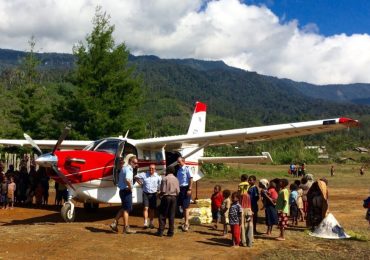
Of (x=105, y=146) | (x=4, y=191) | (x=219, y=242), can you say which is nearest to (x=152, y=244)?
(x=219, y=242)

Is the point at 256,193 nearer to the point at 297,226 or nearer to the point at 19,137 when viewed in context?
the point at 297,226

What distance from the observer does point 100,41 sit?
2675cm

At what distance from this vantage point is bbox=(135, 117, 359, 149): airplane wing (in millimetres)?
12617

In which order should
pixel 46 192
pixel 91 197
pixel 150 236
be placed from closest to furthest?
1. pixel 150 236
2. pixel 91 197
3. pixel 46 192

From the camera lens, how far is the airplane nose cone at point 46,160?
35.3 ft

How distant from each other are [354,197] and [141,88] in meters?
13.8

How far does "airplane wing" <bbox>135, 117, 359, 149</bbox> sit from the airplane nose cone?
324 centimetres

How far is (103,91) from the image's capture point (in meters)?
26.2

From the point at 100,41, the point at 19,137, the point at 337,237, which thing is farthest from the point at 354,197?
the point at 19,137

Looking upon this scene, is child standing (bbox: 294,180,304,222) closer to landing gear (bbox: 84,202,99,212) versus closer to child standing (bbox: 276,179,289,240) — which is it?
child standing (bbox: 276,179,289,240)

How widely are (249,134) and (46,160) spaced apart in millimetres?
6039

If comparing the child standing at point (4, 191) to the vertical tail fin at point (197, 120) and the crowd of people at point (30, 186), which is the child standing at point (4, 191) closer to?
the crowd of people at point (30, 186)

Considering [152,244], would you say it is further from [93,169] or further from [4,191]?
[4,191]

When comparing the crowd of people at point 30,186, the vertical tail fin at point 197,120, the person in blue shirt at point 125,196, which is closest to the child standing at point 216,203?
the person in blue shirt at point 125,196
